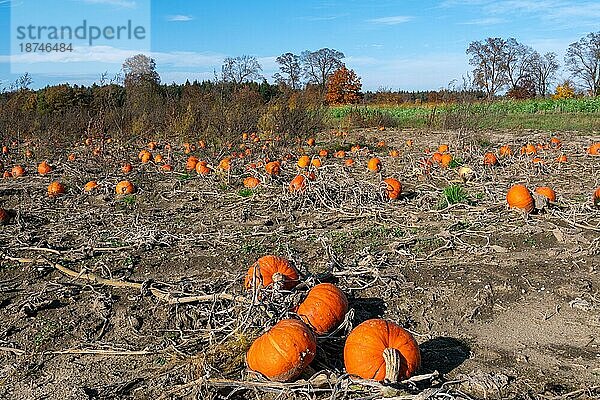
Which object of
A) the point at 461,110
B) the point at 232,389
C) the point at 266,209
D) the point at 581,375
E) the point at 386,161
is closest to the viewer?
the point at 232,389

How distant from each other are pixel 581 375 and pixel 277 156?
406 inches

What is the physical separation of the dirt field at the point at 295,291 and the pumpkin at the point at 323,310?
98 mm

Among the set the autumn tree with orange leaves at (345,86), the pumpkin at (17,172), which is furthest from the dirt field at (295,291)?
the autumn tree with orange leaves at (345,86)

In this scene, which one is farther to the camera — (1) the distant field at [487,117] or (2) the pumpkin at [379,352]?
(1) the distant field at [487,117]

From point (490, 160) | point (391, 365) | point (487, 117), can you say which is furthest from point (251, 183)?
point (487, 117)

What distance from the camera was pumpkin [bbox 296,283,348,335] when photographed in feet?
12.3

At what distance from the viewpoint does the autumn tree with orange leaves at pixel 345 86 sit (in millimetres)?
49875

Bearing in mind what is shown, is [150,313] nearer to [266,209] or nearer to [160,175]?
[266,209]

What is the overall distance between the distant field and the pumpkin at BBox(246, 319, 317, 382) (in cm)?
1220

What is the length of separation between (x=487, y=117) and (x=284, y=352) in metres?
17.3

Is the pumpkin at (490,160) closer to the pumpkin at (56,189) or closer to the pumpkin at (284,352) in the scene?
the pumpkin at (56,189)

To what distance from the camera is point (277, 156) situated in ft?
43.8

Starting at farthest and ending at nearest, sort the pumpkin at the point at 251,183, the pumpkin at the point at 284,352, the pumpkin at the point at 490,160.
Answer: the pumpkin at the point at 490,160 < the pumpkin at the point at 251,183 < the pumpkin at the point at 284,352

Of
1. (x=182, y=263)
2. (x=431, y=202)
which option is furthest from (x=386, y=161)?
(x=182, y=263)
